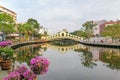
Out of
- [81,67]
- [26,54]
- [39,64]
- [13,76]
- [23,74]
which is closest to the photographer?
[13,76]

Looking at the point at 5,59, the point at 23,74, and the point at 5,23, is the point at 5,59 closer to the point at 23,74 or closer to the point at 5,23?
the point at 23,74

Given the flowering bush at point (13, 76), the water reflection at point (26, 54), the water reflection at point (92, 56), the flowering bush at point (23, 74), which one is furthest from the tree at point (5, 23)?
the flowering bush at point (13, 76)

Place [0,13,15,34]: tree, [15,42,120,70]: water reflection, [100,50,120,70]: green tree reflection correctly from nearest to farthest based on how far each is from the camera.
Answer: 1. [100,50,120,70]: green tree reflection
2. [15,42,120,70]: water reflection
3. [0,13,15,34]: tree

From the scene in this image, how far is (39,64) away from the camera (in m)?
11.2

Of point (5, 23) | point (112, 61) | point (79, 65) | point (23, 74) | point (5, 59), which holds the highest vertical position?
point (5, 23)

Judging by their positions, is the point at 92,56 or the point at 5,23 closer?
the point at 92,56

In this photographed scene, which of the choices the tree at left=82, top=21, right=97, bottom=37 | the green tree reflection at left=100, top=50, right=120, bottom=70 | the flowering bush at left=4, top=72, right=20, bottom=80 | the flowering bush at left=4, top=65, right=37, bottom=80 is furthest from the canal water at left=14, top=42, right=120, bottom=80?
the tree at left=82, top=21, right=97, bottom=37

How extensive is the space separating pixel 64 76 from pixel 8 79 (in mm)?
13896

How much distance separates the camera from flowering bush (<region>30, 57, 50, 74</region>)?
1122 centimetres

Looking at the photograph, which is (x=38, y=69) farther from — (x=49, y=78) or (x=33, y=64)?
(x=49, y=78)

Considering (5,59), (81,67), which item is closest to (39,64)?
(5,59)

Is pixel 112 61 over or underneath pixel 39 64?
underneath

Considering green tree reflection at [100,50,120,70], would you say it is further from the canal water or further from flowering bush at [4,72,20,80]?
flowering bush at [4,72,20,80]

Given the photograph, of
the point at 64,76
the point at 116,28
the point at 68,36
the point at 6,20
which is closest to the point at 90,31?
the point at 68,36
